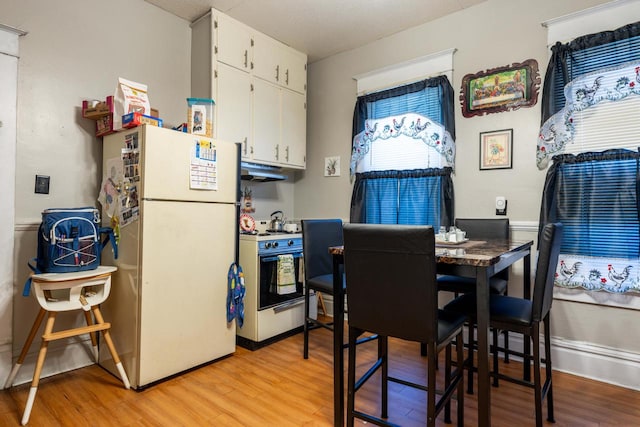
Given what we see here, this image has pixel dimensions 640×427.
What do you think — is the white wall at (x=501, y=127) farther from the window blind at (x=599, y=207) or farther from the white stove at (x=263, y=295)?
the white stove at (x=263, y=295)

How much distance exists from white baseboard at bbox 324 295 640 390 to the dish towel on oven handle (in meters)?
2.22

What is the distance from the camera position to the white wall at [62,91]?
2.26m

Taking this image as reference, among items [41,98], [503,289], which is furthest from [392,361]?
[41,98]

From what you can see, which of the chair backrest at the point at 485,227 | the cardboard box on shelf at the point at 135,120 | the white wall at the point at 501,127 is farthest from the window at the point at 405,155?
the cardboard box on shelf at the point at 135,120

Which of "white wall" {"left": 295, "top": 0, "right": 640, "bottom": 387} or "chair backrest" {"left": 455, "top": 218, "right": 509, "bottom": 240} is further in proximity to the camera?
"chair backrest" {"left": 455, "top": 218, "right": 509, "bottom": 240}

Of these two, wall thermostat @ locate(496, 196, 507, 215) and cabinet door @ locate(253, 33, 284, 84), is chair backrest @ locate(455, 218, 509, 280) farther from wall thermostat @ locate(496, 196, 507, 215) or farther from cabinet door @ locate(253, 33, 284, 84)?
cabinet door @ locate(253, 33, 284, 84)

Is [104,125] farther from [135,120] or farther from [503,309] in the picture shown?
[503,309]

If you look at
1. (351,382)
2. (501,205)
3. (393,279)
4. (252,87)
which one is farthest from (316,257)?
(252,87)

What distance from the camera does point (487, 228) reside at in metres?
2.66

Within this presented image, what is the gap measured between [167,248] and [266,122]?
1.72 m

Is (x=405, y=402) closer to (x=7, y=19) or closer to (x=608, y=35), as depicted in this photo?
(x=608, y=35)

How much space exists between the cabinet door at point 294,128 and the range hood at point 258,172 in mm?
188

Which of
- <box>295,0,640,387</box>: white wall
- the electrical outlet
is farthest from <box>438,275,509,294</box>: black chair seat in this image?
the electrical outlet

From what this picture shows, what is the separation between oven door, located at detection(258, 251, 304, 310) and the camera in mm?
2869
